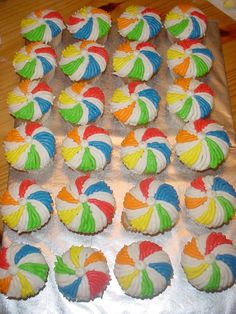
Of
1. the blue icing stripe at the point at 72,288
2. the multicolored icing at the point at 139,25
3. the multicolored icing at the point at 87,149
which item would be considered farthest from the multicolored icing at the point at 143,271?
the multicolored icing at the point at 139,25

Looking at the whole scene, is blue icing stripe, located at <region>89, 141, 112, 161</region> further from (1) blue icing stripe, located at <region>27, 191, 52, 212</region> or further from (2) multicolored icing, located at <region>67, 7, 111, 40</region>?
(2) multicolored icing, located at <region>67, 7, 111, 40</region>

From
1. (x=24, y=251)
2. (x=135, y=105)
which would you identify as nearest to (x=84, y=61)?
(x=135, y=105)

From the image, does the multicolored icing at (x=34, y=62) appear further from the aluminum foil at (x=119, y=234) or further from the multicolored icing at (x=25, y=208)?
the multicolored icing at (x=25, y=208)

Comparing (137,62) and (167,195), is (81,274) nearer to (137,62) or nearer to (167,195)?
(167,195)

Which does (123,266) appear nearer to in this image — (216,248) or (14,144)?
(216,248)

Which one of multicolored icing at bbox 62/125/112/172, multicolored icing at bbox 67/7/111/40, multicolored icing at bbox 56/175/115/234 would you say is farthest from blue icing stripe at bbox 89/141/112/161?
multicolored icing at bbox 67/7/111/40

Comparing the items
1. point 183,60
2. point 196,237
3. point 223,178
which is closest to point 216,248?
point 196,237
